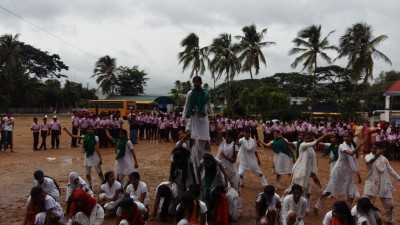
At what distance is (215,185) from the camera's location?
7.84m

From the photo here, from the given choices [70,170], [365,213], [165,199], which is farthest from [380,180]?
[70,170]

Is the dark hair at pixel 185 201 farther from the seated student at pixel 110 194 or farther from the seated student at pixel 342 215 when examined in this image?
the seated student at pixel 342 215

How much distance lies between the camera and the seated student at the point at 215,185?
7.44m

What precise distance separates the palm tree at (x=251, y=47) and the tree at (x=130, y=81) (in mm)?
34716

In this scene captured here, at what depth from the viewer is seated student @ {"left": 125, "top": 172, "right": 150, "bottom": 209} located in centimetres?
744

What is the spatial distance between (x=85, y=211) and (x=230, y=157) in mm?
3935

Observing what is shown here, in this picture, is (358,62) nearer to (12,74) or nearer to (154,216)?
Result: (154,216)

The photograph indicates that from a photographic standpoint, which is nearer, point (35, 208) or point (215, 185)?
point (35, 208)

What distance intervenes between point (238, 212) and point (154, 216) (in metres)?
1.67

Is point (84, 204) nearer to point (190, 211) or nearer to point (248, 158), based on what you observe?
point (190, 211)

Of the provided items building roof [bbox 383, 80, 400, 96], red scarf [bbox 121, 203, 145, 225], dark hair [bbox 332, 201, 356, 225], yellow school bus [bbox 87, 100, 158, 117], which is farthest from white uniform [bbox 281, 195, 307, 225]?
yellow school bus [bbox 87, 100, 158, 117]

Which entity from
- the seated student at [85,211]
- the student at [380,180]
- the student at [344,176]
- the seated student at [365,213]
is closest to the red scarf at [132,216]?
the seated student at [85,211]

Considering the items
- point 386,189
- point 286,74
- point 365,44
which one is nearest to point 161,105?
point 365,44

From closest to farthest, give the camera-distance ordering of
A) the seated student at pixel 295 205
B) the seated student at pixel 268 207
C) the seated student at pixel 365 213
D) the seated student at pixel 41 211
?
1. the seated student at pixel 365 213
2. the seated student at pixel 41 211
3. the seated student at pixel 295 205
4. the seated student at pixel 268 207
